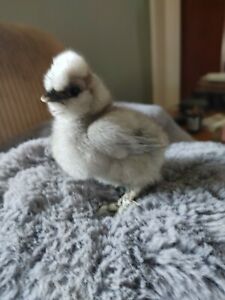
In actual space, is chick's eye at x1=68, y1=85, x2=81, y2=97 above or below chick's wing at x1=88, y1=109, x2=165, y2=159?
above

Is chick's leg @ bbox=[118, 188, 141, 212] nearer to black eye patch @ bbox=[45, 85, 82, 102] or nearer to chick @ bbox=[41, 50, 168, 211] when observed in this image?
chick @ bbox=[41, 50, 168, 211]

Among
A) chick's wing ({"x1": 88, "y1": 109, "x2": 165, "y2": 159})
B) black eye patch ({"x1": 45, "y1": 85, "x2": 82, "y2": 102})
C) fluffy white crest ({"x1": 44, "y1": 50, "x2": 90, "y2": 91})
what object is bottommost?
chick's wing ({"x1": 88, "y1": 109, "x2": 165, "y2": 159})

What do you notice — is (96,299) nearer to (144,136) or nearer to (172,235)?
(172,235)

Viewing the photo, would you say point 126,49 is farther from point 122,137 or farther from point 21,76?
point 122,137

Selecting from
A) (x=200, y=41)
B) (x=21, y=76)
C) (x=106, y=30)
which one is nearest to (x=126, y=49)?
(x=106, y=30)

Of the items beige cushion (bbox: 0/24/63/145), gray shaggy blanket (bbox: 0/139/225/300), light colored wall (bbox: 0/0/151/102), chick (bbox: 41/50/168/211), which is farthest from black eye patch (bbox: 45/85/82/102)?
light colored wall (bbox: 0/0/151/102)

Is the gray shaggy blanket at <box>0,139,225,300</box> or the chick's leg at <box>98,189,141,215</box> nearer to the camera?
the gray shaggy blanket at <box>0,139,225,300</box>

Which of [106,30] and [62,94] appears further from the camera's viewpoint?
[106,30]

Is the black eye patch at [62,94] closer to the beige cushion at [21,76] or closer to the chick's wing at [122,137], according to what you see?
the chick's wing at [122,137]
